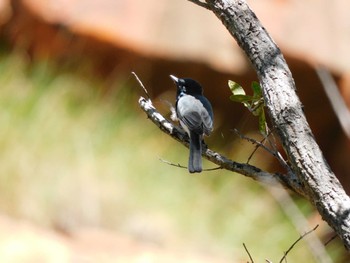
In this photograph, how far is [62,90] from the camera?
332 inches

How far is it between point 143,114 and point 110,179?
894mm

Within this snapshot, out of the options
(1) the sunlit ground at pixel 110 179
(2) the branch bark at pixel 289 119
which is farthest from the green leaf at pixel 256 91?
(1) the sunlit ground at pixel 110 179

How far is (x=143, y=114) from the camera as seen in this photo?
Result: 27.7ft

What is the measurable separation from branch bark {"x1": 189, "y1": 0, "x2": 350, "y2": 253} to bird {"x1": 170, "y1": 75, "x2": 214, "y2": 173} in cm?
109

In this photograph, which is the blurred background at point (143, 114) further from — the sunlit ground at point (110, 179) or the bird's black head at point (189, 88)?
the bird's black head at point (189, 88)

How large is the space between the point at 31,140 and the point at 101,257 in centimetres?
179

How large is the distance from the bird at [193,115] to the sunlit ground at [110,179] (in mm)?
2623

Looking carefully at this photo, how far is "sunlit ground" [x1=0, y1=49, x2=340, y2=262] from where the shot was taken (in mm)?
7320

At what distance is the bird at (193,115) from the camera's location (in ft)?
11.6

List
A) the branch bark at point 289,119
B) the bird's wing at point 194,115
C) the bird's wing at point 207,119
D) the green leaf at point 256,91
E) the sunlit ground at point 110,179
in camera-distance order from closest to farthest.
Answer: the branch bark at point 289,119 → the green leaf at point 256,91 → the bird's wing at point 194,115 → the bird's wing at point 207,119 → the sunlit ground at point 110,179

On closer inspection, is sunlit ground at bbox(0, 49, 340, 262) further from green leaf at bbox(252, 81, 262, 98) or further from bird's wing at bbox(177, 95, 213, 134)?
green leaf at bbox(252, 81, 262, 98)

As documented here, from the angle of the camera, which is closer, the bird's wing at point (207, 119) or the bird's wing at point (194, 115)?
the bird's wing at point (194, 115)

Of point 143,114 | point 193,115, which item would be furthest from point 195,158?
point 143,114

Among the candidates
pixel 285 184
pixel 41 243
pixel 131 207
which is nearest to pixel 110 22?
pixel 131 207
